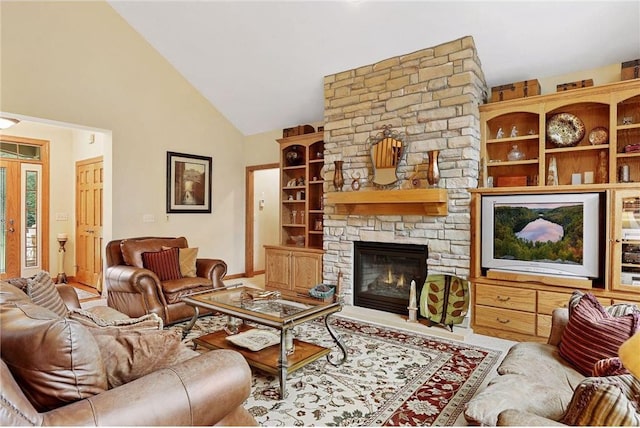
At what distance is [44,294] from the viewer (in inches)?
91.1

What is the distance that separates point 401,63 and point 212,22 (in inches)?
98.7

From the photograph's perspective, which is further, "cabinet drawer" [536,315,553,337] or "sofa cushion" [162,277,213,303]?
"sofa cushion" [162,277,213,303]

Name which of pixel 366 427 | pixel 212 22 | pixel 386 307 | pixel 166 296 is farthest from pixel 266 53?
pixel 366 427

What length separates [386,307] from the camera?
4.50 m

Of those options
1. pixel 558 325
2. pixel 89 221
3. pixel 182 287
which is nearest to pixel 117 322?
pixel 182 287

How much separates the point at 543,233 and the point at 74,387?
12.6 ft

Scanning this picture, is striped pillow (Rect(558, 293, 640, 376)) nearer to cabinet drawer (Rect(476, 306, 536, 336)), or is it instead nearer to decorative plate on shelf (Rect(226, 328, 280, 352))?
cabinet drawer (Rect(476, 306, 536, 336))

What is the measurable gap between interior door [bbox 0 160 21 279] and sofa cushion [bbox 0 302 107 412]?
19.9ft

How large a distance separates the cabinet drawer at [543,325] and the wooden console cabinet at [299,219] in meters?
2.70

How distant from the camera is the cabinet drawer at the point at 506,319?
3531 mm

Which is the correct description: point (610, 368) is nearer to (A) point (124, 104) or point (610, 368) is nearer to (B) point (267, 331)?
(B) point (267, 331)

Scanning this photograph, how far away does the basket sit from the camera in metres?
4.71

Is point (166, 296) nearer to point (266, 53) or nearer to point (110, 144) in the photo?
point (110, 144)

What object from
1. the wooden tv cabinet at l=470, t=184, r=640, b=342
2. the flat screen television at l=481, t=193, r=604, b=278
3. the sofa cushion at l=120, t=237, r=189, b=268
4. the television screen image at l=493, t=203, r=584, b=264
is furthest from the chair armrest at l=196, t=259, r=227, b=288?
the television screen image at l=493, t=203, r=584, b=264
